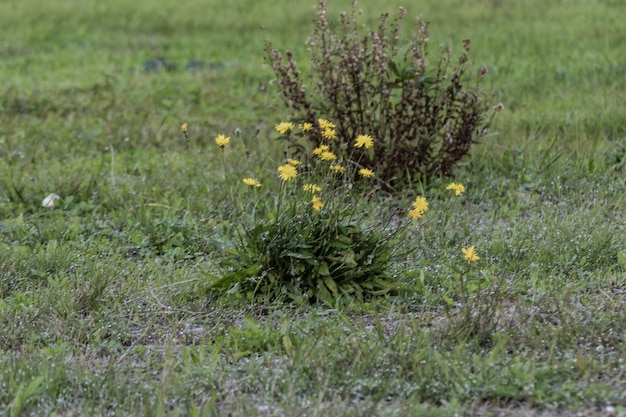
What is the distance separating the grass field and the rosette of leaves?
91 millimetres

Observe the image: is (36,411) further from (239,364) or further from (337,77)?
(337,77)

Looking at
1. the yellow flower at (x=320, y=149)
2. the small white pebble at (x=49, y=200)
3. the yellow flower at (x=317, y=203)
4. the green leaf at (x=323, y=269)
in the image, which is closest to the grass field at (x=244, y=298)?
the small white pebble at (x=49, y=200)

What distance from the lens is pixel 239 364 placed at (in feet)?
10.6

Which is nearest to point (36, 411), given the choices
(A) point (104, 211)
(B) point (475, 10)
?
(A) point (104, 211)

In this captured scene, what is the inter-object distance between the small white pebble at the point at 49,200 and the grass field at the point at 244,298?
0.05m

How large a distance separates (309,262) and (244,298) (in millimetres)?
330

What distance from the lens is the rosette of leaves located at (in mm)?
3838

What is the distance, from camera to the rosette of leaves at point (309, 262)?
12.6 feet

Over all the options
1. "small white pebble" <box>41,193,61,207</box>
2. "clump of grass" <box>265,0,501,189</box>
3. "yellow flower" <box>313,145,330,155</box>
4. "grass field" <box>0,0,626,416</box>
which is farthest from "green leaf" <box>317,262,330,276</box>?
"small white pebble" <box>41,193,61,207</box>

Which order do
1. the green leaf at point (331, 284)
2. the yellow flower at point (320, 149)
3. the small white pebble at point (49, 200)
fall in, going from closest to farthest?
the green leaf at point (331, 284) < the yellow flower at point (320, 149) < the small white pebble at point (49, 200)

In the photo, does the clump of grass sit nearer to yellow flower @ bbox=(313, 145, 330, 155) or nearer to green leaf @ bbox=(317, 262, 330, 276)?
yellow flower @ bbox=(313, 145, 330, 155)

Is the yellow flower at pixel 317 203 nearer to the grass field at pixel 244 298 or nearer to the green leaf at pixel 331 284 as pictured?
the green leaf at pixel 331 284

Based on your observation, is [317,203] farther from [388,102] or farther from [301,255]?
[388,102]

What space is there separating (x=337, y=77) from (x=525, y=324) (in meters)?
2.48
